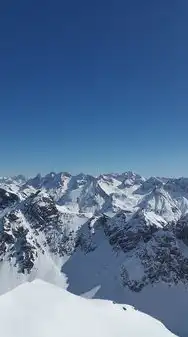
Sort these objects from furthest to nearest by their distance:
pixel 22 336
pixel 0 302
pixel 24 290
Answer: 1. pixel 24 290
2. pixel 0 302
3. pixel 22 336

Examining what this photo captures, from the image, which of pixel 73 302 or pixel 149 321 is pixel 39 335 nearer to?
pixel 73 302

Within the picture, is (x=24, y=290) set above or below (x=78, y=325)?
above

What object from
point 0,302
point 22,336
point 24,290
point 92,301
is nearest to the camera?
point 22,336

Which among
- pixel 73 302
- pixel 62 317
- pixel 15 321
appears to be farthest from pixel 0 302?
pixel 73 302

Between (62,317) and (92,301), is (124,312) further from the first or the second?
(62,317)

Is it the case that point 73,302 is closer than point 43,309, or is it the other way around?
point 43,309

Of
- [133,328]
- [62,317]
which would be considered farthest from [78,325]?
[133,328]
